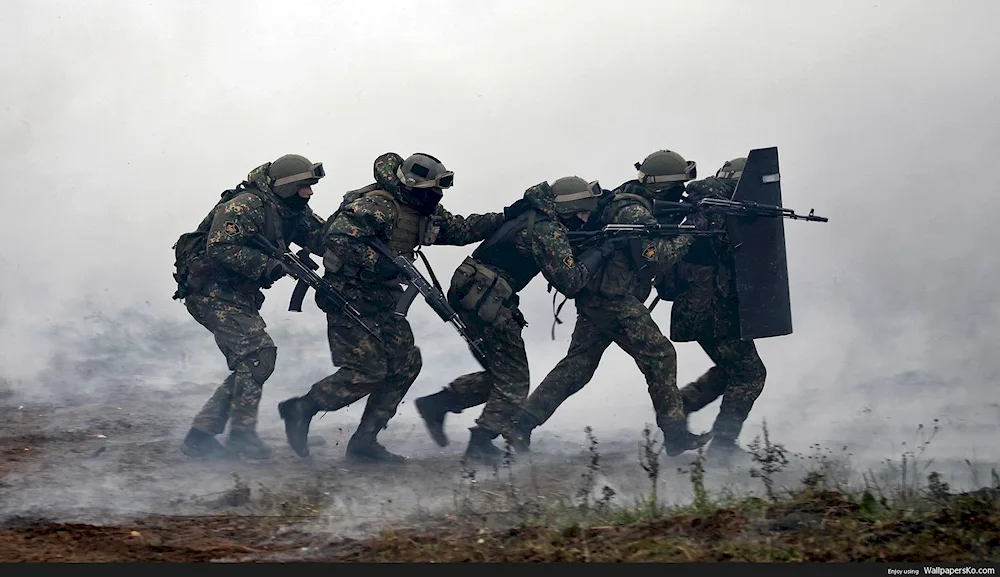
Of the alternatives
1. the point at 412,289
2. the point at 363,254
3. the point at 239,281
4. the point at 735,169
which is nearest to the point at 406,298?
the point at 412,289

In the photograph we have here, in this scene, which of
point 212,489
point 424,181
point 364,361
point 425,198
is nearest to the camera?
point 212,489

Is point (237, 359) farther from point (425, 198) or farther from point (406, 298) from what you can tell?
point (425, 198)

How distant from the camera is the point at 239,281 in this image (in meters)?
7.90

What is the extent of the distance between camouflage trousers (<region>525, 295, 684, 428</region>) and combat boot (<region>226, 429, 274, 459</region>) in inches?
72.4

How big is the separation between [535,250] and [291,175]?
5.64ft

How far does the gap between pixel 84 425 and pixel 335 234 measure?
2.76 m

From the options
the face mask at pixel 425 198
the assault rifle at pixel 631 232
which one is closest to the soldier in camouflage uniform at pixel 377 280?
the face mask at pixel 425 198

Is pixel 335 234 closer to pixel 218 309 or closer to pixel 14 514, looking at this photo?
pixel 218 309

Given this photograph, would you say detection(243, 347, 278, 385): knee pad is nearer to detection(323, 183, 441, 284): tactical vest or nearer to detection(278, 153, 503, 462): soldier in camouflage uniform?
detection(278, 153, 503, 462): soldier in camouflage uniform

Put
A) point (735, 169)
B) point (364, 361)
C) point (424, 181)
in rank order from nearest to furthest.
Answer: point (424, 181) → point (364, 361) → point (735, 169)

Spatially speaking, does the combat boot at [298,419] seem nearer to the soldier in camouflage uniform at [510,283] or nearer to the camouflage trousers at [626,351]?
the soldier in camouflage uniform at [510,283]

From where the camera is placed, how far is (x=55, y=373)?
32.6 ft

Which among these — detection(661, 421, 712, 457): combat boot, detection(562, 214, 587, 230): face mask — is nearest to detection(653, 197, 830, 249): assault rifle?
detection(562, 214, 587, 230): face mask

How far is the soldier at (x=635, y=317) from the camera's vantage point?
26.1 ft
